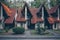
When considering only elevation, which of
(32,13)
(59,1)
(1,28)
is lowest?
(1,28)

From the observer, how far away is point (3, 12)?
42.6m

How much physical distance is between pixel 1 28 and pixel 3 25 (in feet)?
2.68

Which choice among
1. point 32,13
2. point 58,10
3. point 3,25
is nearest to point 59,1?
point 58,10

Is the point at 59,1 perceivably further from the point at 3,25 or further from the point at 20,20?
the point at 3,25

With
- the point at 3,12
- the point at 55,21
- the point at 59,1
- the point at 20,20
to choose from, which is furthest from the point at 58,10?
the point at 3,12

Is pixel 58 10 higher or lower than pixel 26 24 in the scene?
higher

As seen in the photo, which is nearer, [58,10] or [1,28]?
[1,28]

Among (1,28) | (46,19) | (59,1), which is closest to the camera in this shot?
(1,28)

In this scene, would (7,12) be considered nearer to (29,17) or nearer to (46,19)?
(29,17)

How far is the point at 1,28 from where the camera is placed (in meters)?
40.3

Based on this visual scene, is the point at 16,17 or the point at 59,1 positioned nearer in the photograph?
the point at 16,17

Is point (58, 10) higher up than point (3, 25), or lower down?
higher up

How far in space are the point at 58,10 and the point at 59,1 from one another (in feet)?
19.2

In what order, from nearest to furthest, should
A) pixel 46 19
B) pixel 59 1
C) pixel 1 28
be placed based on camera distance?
pixel 1 28 → pixel 46 19 → pixel 59 1
